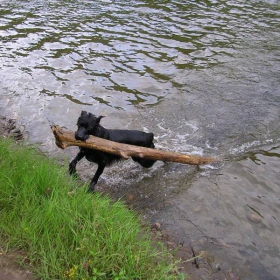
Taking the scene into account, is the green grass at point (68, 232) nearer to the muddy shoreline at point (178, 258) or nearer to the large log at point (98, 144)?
the muddy shoreline at point (178, 258)

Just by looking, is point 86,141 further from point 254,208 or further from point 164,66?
point 164,66

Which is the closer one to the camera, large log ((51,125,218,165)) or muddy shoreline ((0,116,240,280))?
muddy shoreline ((0,116,240,280))

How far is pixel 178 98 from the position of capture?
9.13 m

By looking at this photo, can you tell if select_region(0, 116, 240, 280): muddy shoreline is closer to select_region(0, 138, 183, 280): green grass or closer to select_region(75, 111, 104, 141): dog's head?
select_region(0, 138, 183, 280): green grass

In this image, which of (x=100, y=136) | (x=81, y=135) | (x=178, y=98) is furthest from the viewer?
(x=178, y=98)

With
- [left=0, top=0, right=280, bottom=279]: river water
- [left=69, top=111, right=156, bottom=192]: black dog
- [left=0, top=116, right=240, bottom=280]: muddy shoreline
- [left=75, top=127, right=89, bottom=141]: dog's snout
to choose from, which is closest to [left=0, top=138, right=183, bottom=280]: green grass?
[left=0, top=116, right=240, bottom=280]: muddy shoreline

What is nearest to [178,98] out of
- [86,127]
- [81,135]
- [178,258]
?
[86,127]

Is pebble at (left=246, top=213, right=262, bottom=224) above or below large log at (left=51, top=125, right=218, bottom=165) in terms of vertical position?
below

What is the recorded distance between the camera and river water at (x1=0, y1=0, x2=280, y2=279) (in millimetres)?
5379

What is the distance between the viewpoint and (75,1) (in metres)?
17.1

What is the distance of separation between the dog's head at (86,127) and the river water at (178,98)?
3.77ft

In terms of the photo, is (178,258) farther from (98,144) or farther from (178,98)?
(178,98)

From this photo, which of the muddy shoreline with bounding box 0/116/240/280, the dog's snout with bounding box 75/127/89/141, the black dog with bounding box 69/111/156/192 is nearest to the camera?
the muddy shoreline with bounding box 0/116/240/280

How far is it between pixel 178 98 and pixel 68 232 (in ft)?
19.7
